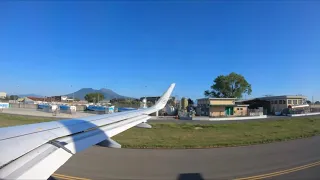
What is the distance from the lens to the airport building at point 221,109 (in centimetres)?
5044

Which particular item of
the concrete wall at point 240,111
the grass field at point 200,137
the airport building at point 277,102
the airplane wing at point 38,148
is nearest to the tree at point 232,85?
the airport building at point 277,102

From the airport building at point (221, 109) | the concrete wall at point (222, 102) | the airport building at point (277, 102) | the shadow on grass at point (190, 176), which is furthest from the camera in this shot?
the airport building at point (277, 102)

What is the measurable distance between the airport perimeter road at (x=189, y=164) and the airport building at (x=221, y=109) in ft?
125

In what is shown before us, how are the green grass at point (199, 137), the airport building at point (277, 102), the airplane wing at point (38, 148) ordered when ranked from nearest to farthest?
the airplane wing at point (38, 148) → the green grass at point (199, 137) → the airport building at point (277, 102)

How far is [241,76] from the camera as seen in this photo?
7912 centimetres

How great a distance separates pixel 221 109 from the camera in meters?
50.9

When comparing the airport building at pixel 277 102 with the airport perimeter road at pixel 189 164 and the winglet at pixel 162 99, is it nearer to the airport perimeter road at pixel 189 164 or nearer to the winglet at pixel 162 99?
the airport perimeter road at pixel 189 164

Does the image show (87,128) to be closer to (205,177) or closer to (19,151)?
(19,151)

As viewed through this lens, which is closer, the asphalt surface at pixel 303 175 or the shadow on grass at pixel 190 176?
the shadow on grass at pixel 190 176

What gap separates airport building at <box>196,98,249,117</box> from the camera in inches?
1986

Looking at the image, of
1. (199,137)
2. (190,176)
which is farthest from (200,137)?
(190,176)

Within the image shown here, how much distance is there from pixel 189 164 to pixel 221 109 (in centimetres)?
4337

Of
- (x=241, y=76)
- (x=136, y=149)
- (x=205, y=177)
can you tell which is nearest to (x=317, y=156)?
(x=205, y=177)

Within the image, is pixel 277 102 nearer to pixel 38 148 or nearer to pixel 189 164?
pixel 189 164
